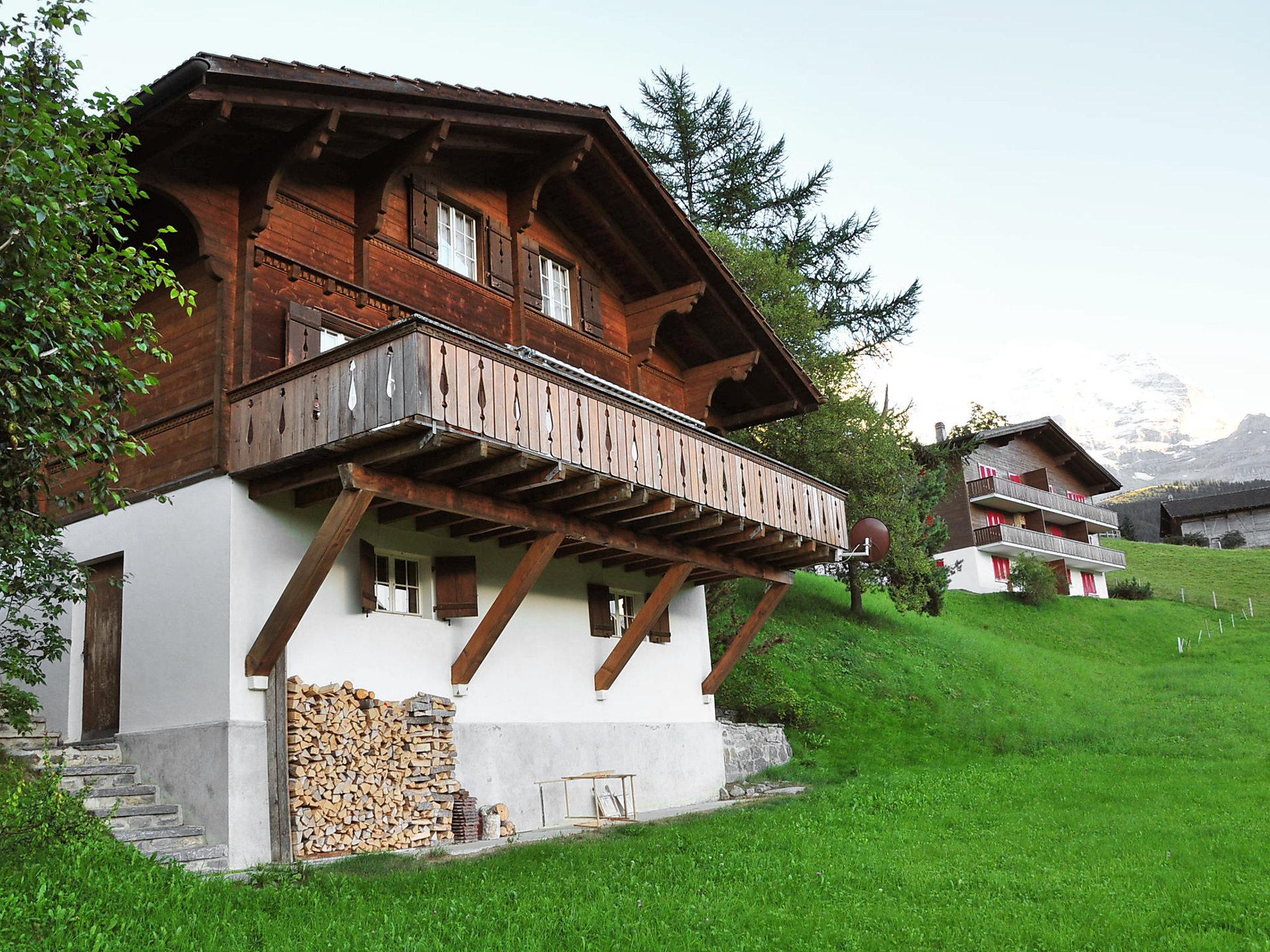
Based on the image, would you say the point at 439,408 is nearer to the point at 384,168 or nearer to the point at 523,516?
the point at 523,516

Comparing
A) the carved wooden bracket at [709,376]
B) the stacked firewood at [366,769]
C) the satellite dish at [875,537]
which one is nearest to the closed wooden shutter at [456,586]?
the stacked firewood at [366,769]

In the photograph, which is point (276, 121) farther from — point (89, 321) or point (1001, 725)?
point (1001, 725)

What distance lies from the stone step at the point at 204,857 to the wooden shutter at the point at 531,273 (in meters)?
8.54

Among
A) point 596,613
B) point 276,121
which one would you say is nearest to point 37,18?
point 276,121

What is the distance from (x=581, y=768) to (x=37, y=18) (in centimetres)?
1084

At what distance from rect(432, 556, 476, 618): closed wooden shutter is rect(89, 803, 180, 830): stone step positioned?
3795mm

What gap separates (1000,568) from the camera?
45.6 meters

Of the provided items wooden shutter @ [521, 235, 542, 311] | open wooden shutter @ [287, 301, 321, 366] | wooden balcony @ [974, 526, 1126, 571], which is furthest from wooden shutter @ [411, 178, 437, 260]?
wooden balcony @ [974, 526, 1126, 571]

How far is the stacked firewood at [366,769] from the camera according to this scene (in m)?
11.6

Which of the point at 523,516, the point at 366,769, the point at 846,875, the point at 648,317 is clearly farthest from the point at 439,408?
the point at 648,317

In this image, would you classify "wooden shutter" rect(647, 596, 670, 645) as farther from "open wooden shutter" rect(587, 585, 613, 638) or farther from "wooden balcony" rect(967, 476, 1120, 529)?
"wooden balcony" rect(967, 476, 1120, 529)

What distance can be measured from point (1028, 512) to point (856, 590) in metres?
24.2

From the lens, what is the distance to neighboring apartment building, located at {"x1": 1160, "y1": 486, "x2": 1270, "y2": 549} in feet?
220

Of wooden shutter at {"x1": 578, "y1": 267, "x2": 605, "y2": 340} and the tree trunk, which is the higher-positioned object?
wooden shutter at {"x1": 578, "y1": 267, "x2": 605, "y2": 340}
